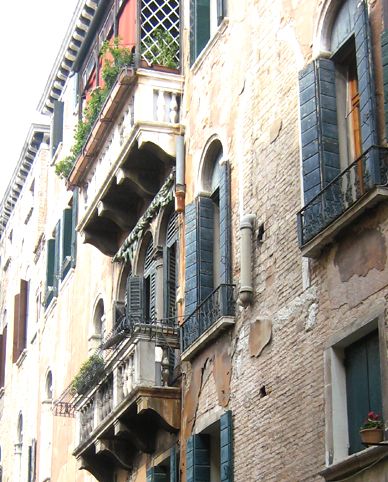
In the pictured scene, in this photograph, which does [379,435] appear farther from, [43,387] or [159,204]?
[43,387]

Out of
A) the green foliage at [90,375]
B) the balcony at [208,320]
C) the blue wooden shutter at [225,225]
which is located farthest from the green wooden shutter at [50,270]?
the blue wooden shutter at [225,225]

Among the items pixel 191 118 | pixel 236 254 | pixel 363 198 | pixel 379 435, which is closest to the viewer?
pixel 379 435

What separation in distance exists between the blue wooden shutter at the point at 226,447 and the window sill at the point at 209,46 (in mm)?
5009

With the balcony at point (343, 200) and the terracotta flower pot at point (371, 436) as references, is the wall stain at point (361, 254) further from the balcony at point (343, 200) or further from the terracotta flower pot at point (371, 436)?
the terracotta flower pot at point (371, 436)

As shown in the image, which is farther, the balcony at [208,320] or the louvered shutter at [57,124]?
the louvered shutter at [57,124]

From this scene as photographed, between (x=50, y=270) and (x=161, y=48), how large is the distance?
30.3 ft

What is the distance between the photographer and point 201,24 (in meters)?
16.4

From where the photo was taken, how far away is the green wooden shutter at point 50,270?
25.5 m

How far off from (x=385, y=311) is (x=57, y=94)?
18063 millimetres

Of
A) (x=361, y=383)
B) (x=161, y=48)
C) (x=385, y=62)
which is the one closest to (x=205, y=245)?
(x=161, y=48)

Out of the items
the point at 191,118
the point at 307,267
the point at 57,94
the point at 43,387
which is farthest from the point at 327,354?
the point at 57,94

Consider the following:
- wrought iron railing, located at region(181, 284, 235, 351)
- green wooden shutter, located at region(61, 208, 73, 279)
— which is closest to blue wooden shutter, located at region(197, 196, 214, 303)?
wrought iron railing, located at region(181, 284, 235, 351)

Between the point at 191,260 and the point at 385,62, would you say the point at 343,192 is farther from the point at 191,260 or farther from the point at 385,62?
the point at 191,260

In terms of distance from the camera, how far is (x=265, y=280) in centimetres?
1283
